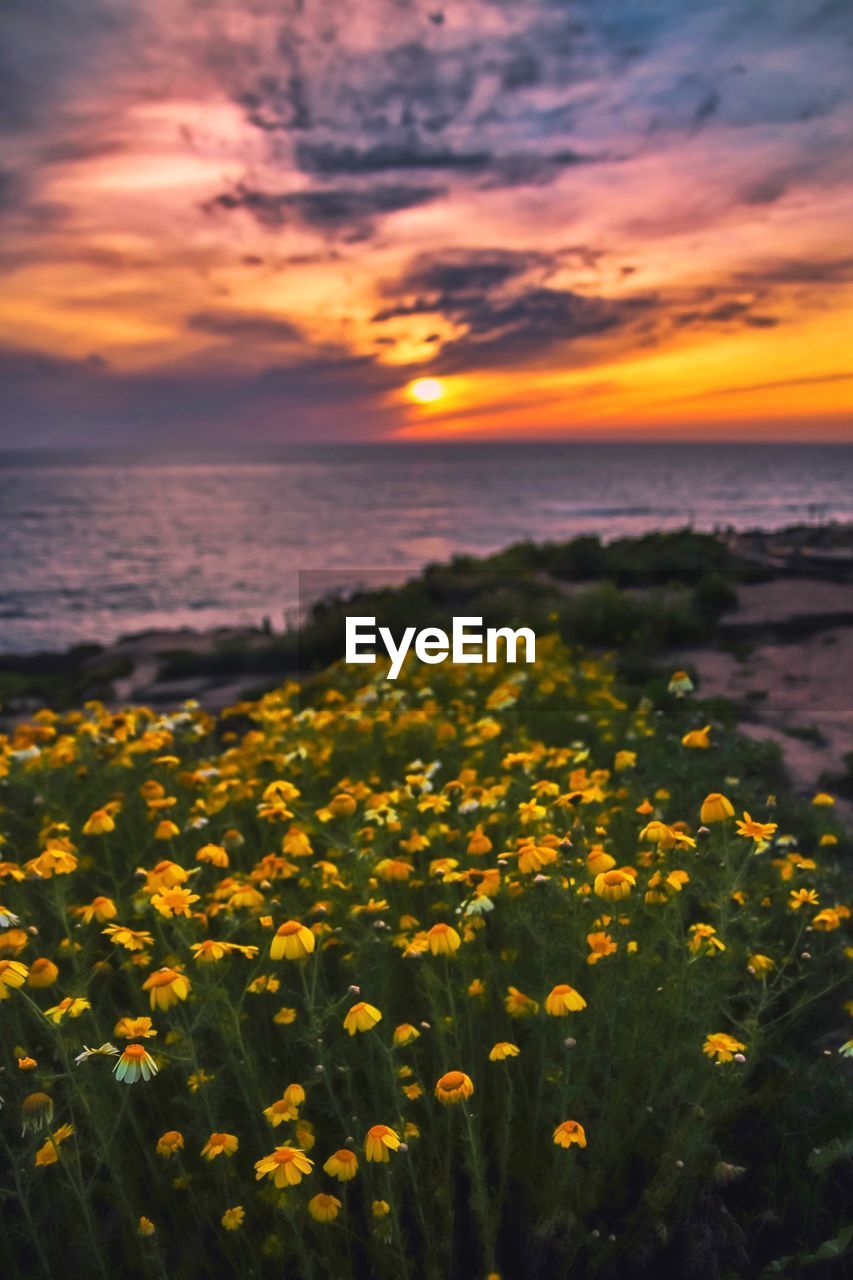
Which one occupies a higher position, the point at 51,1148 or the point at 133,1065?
the point at 133,1065

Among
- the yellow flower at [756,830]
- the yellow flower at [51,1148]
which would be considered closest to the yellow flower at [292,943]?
the yellow flower at [51,1148]

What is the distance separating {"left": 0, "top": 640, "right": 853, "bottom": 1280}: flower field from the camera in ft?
10.1

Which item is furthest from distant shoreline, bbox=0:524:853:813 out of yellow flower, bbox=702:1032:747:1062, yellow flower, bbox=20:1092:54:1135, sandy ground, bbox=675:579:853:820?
yellow flower, bbox=20:1092:54:1135

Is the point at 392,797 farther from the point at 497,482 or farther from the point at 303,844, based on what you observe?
the point at 497,482

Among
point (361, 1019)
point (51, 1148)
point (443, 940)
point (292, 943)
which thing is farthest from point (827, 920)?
point (51, 1148)

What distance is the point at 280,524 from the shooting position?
254 ft

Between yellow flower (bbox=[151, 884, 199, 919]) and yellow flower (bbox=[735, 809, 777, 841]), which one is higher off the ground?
yellow flower (bbox=[735, 809, 777, 841])

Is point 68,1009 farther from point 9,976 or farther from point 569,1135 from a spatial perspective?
point 569,1135

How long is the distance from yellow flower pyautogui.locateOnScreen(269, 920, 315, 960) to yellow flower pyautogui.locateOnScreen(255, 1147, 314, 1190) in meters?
0.55

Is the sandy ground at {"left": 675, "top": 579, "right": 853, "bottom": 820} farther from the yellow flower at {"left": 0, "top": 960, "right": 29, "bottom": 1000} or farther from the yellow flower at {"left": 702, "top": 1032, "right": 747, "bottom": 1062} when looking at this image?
the yellow flower at {"left": 0, "top": 960, "right": 29, "bottom": 1000}

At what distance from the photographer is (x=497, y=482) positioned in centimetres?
12312

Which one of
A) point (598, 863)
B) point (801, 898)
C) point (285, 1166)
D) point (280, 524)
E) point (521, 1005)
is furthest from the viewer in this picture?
point (280, 524)

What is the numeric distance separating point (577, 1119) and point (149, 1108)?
1.69 metres

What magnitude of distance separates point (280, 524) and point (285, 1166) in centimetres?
7650
